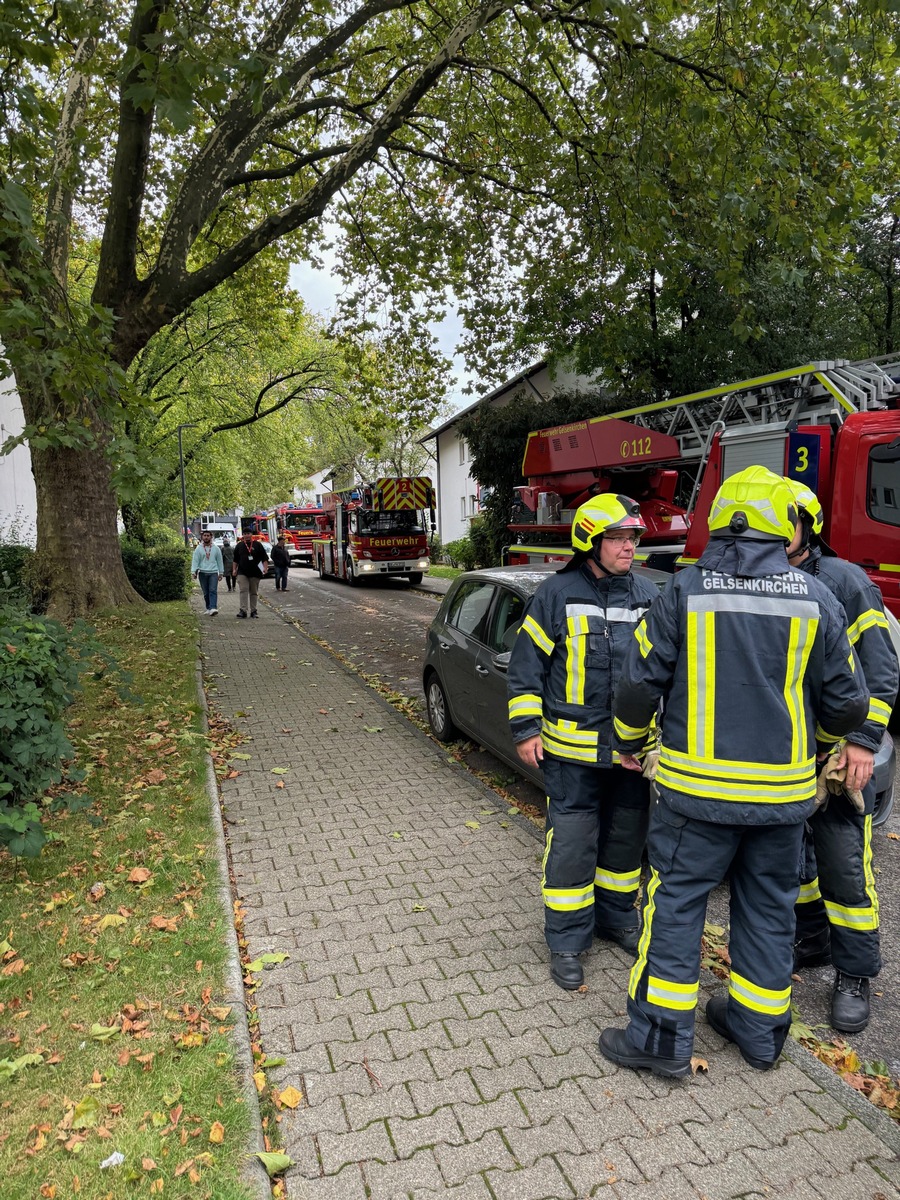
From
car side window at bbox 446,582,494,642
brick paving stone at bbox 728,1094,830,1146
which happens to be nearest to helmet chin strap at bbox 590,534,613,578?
brick paving stone at bbox 728,1094,830,1146

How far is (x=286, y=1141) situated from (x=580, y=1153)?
2.96 feet

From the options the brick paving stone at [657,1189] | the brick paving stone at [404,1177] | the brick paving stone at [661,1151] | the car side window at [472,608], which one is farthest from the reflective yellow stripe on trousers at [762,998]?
the car side window at [472,608]

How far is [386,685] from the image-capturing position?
925 centimetres

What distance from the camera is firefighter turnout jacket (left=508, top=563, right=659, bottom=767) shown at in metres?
3.11

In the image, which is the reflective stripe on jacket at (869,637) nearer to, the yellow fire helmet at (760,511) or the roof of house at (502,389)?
the yellow fire helmet at (760,511)

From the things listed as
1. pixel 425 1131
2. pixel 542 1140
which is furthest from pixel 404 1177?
pixel 542 1140

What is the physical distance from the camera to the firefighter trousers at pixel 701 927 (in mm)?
2459

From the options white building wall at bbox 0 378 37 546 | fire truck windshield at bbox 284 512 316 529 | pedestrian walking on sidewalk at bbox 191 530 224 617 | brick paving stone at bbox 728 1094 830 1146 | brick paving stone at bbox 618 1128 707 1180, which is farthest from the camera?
fire truck windshield at bbox 284 512 316 529

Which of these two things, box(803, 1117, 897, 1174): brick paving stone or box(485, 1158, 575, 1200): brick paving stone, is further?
box(803, 1117, 897, 1174): brick paving stone

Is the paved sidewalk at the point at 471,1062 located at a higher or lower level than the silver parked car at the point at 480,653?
lower

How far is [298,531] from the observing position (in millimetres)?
40438

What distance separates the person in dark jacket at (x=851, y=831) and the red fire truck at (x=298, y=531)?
37699mm

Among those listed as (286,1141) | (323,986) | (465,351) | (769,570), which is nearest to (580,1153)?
(286,1141)

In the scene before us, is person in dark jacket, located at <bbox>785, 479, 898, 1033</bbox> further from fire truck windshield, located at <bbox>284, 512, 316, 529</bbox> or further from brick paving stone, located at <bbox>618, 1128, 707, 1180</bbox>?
fire truck windshield, located at <bbox>284, 512, 316, 529</bbox>
